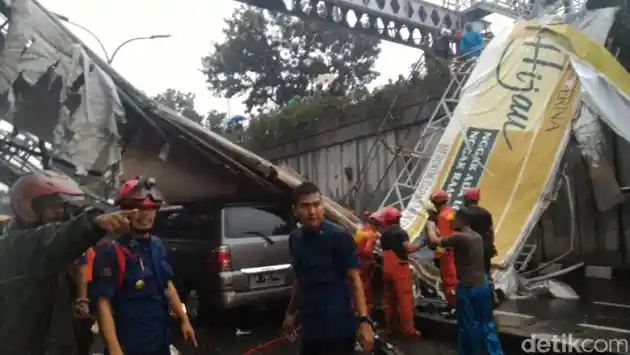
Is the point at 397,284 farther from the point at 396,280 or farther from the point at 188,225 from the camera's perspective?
the point at 188,225

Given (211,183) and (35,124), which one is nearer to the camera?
(35,124)

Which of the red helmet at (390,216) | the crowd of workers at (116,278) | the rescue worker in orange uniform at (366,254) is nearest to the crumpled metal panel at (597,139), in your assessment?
the red helmet at (390,216)

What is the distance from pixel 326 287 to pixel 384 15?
16.5m

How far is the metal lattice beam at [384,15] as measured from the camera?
1736 cm

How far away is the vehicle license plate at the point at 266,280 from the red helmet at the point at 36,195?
4.80 metres

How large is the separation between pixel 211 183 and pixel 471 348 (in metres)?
5.61

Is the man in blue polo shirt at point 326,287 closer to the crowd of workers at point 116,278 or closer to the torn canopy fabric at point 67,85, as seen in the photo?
the crowd of workers at point 116,278

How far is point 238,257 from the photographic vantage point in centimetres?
779

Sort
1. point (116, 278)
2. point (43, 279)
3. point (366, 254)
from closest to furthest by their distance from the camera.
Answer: point (43, 279), point (116, 278), point (366, 254)

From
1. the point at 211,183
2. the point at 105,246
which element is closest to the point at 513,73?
the point at 211,183

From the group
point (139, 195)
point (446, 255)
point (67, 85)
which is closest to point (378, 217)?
point (446, 255)

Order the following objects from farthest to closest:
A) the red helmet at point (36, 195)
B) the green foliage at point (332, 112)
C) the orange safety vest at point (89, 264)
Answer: the green foliage at point (332, 112), the orange safety vest at point (89, 264), the red helmet at point (36, 195)

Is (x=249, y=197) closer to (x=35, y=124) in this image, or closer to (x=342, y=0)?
(x=35, y=124)

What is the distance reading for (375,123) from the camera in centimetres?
1455
